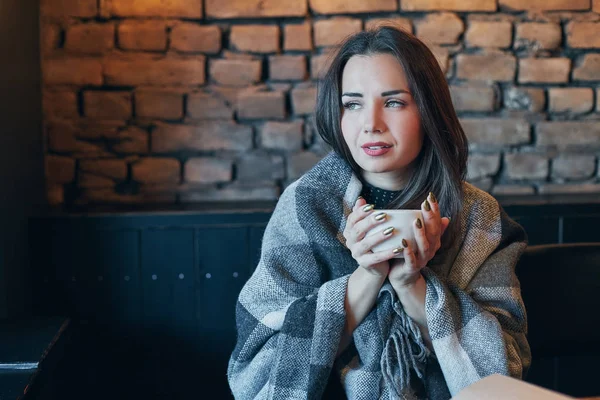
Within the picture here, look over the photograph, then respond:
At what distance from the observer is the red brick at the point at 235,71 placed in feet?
6.35

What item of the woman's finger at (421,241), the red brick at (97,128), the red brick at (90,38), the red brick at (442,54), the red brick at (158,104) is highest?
the red brick at (90,38)

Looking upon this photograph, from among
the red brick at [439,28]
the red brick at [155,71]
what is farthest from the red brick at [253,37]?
the red brick at [439,28]

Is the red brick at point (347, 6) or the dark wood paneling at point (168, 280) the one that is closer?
the dark wood paneling at point (168, 280)

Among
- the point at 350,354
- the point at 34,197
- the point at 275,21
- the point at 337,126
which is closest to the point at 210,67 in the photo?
the point at 275,21

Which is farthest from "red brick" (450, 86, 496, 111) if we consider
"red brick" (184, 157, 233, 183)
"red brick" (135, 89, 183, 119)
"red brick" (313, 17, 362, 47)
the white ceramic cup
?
the white ceramic cup

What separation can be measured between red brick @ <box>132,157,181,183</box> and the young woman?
31.3 inches

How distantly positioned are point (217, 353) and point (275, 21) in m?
0.93

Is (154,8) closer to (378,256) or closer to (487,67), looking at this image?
(487,67)

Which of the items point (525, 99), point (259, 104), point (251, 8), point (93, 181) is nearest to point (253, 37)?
point (251, 8)

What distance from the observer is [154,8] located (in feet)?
6.26

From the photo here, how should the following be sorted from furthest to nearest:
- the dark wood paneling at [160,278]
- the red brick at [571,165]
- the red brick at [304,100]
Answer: the red brick at [571,165], the red brick at [304,100], the dark wood paneling at [160,278]

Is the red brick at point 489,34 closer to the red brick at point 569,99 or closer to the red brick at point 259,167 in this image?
the red brick at point 569,99

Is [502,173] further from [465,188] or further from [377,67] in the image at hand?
[377,67]

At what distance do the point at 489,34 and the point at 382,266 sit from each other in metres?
1.20
